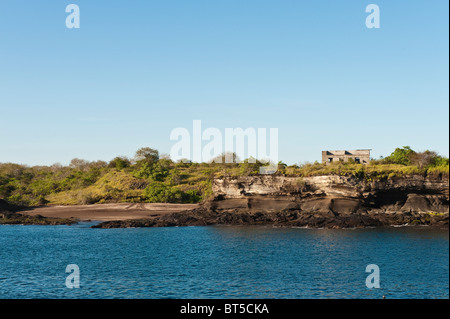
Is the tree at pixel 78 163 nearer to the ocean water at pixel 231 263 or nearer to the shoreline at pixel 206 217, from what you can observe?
the shoreline at pixel 206 217

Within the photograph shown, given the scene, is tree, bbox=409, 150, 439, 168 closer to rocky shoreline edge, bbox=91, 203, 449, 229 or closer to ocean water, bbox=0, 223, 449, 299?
rocky shoreline edge, bbox=91, 203, 449, 229

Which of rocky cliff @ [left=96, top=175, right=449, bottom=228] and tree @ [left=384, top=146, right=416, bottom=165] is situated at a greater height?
tree @ [left=384, top=146, right=416, bottom=165]

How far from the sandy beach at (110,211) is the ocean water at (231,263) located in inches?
896

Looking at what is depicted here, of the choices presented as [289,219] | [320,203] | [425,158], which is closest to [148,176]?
[289,219]

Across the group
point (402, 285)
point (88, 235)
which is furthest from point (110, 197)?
point (402, 285)

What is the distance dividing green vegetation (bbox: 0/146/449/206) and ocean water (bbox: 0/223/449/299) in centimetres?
1357

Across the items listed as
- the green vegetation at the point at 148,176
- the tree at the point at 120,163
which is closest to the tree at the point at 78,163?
the green vegetation at the point at 148,176

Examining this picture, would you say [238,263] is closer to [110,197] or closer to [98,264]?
[98,264]

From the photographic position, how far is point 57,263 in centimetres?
4462

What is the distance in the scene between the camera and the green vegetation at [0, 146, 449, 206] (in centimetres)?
7188

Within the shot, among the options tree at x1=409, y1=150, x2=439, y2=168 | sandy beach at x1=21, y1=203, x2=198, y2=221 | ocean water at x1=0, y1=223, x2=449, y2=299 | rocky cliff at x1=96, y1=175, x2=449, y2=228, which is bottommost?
ocean water at x1=0, y1=223, x2=449, y2=299

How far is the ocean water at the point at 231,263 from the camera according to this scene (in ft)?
109

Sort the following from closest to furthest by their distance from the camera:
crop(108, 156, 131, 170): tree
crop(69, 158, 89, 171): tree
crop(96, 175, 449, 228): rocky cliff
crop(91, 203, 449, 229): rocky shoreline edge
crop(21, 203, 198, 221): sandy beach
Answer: crop(91, 203, 449, 229): rocky shoreline edge
crop(96, 175, 449, 228): rocky cliff
crop(21, 203, 198, 221): sandy beach
crop(108, 156, 131, 170): tree
crop(69, 158, 89, 171): tree

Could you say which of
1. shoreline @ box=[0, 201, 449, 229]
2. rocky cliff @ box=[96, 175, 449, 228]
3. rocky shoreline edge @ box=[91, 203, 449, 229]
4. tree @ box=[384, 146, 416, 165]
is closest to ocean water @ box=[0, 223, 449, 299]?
rocky shoreline edge @ box=[91, 203, 449, 229]
